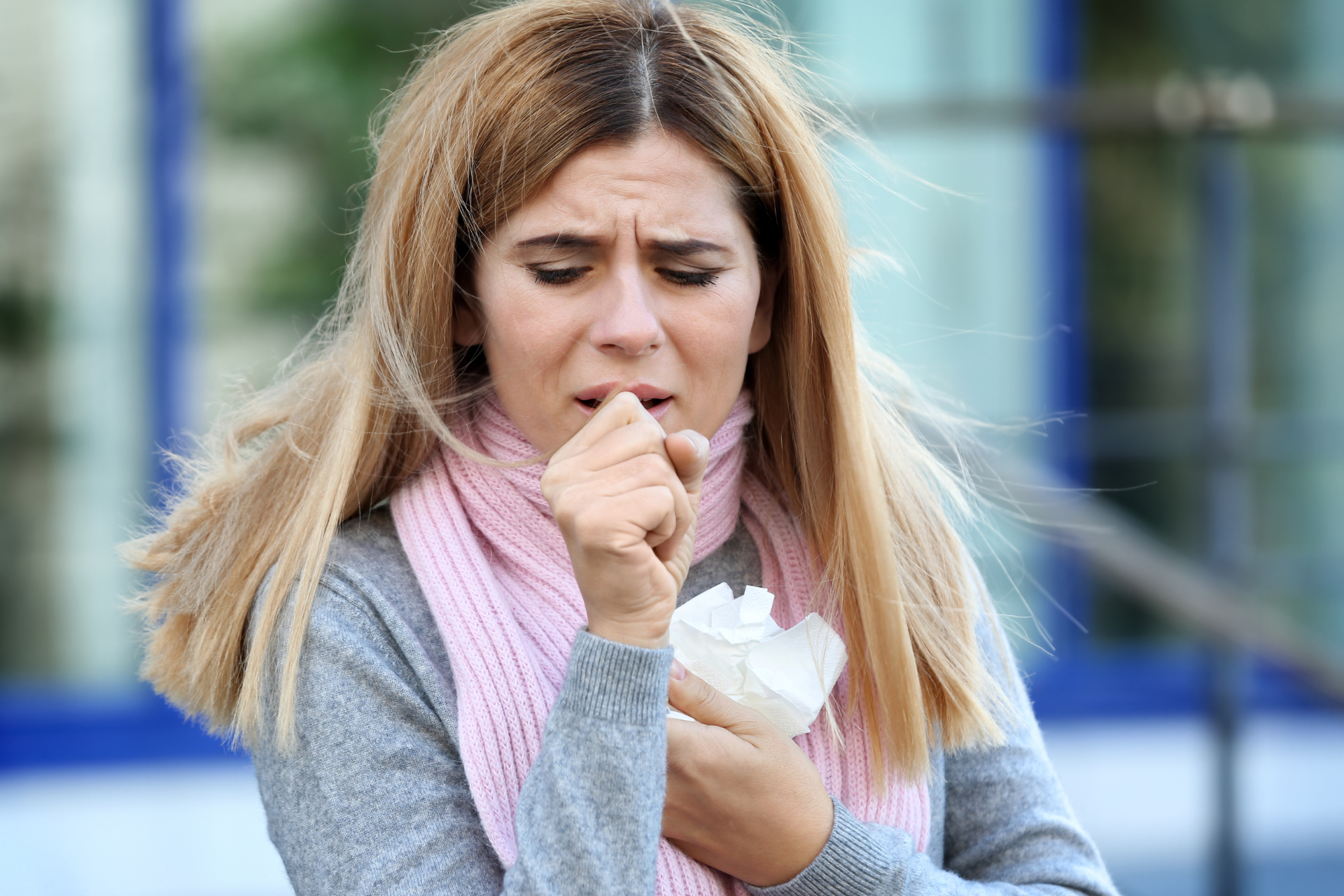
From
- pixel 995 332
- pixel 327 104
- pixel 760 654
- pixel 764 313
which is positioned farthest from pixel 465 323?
pixel 327 104

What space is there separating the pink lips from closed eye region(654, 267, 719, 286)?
0.11 m

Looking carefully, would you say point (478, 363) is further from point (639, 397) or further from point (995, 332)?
point (995, 332)

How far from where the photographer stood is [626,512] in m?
1.15

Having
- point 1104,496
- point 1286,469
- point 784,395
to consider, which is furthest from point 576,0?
point 1286,469

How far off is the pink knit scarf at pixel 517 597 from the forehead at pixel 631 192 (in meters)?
0.25

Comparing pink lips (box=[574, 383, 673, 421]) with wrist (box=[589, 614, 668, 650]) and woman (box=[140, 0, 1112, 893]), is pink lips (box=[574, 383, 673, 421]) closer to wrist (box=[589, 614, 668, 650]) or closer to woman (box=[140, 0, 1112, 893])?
woman (box=[140, 0, 1112, 893])

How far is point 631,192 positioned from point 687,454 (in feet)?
0.90

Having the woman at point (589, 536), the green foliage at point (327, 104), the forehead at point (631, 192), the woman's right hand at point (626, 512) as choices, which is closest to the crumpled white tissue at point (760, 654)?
the woman at point (589, 536)

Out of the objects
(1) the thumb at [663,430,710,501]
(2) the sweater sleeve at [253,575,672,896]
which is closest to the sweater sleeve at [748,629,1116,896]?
(2) the sweater sleeve at [253,575,672,896]

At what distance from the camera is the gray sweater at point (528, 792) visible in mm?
1126

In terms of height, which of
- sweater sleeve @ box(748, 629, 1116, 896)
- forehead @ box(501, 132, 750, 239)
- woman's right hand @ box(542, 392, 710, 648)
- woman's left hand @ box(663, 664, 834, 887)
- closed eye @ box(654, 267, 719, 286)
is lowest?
sweater sleeve @ box(748, 629, 1116, 896)

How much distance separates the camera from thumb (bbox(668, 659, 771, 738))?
1.29 metres

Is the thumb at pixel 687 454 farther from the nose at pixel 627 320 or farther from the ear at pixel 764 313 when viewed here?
the ear at pixel 764 313

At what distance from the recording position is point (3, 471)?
13.4 ft
